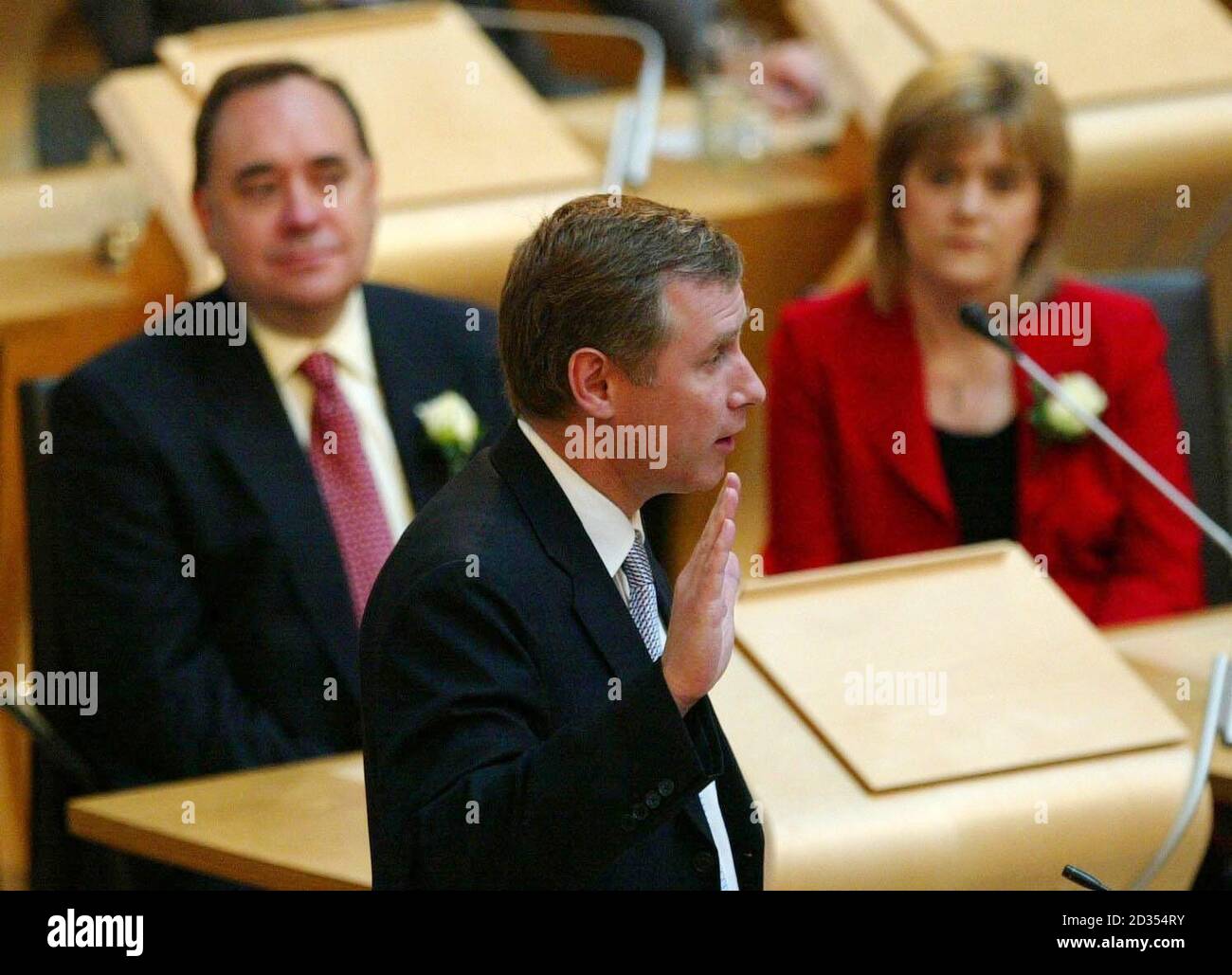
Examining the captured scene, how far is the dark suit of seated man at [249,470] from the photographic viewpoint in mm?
2629

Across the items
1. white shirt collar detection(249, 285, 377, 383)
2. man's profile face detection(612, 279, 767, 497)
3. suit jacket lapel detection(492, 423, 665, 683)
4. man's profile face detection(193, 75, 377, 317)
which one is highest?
man's profile face detection(193, 75, 377, 317)

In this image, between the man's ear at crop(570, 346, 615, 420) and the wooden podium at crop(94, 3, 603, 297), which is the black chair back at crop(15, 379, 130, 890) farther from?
the man's ear at crop(570, 346, 615, 420)

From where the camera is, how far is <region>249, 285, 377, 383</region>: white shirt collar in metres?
2.76

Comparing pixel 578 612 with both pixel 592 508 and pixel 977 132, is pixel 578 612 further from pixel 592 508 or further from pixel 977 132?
pixel 977 132

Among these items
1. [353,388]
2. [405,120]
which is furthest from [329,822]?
[405,120]

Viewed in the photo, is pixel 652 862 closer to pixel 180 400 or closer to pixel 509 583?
pixel 509 583

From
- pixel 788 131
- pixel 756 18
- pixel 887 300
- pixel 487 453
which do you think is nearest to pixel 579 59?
pixel 756 18

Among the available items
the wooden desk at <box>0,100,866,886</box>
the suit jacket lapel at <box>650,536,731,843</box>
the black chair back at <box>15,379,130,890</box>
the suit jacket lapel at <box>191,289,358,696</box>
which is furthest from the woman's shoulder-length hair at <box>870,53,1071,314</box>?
the suit jacket lapel at <box>650,536,731,843</box>

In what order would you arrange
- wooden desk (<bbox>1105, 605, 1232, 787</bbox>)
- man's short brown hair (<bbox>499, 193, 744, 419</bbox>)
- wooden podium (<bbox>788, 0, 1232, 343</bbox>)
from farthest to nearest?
wooden podium (<bbox>788, 0, 1232, 343</bbox>) < wooden desk (<bbox>1105, 605, 1232, 787</bbox>) < man's short brown hair (<bbox>499, 193, 744, 419</bbox>)

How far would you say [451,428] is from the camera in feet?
9.05

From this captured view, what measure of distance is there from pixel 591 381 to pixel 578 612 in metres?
0.19

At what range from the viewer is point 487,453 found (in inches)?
66.8

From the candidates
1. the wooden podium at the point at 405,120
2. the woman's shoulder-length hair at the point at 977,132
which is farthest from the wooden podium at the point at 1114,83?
the woman's shoulder-length hair at the point at 977,132

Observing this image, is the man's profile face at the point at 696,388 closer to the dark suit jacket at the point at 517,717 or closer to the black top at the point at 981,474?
the dark suit jacket at the point at 517,717
